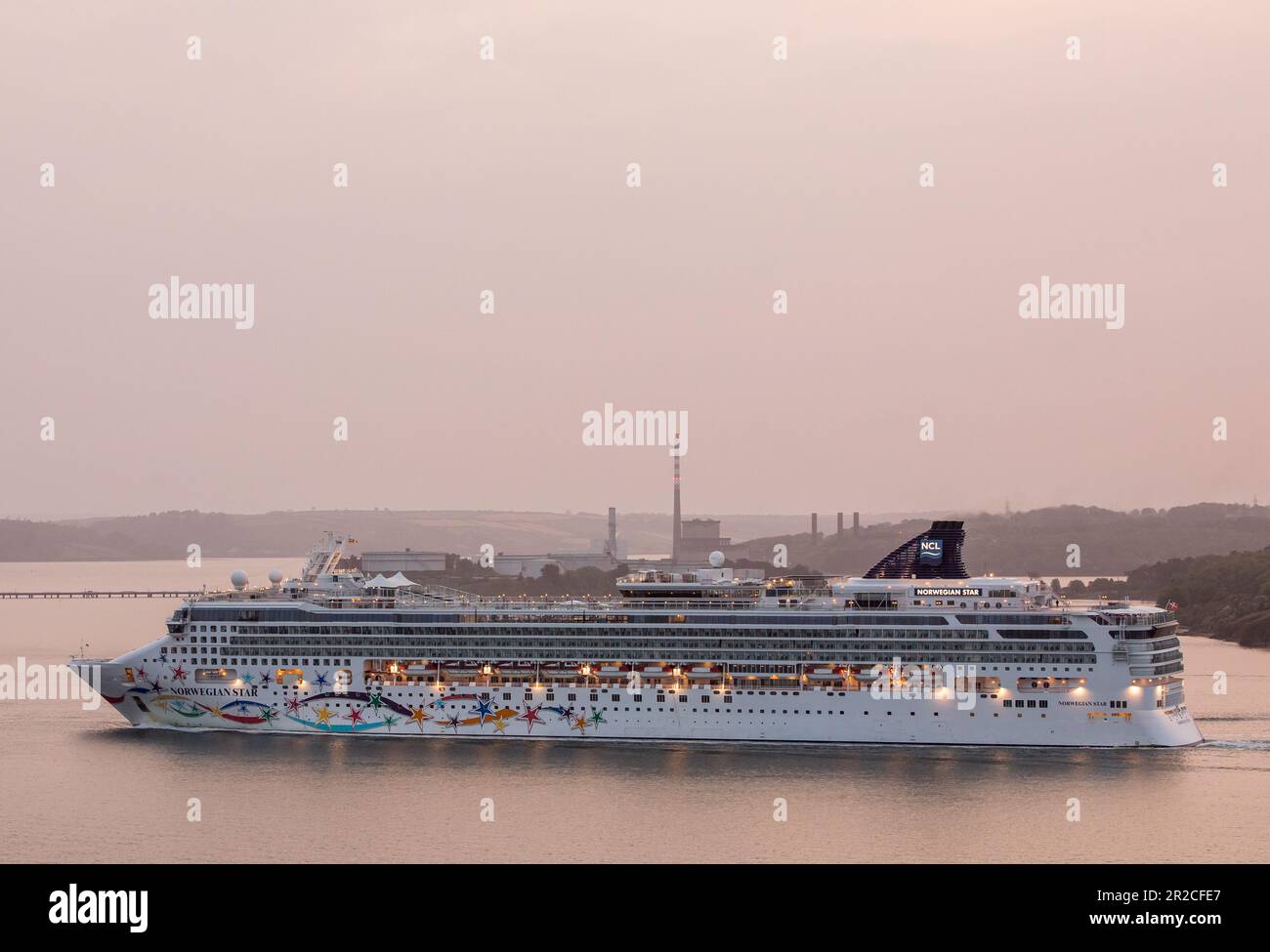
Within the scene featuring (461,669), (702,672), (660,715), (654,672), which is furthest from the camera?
(461,669)

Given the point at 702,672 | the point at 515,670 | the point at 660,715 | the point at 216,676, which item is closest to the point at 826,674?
the point at 702,672

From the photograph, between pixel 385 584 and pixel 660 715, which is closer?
pixel 660 715

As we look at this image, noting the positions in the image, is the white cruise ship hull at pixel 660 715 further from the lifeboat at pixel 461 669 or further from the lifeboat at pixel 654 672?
the lifeboat at pixel 654 672

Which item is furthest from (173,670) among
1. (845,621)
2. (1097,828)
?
(1097,828)

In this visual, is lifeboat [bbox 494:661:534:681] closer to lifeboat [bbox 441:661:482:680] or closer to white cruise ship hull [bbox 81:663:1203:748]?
white cruise ship hull [bbox 81:663:1203:748]

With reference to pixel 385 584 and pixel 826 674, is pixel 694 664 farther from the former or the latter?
pixel 385 584

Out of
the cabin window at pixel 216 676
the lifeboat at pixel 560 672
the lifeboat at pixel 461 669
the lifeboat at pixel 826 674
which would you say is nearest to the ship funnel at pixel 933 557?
the lifeboat at pixel 826 674

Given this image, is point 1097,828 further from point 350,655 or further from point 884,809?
point 350,655
